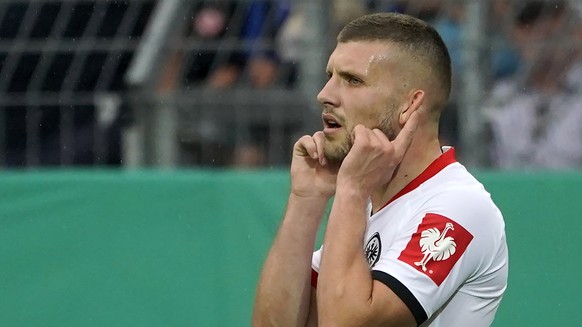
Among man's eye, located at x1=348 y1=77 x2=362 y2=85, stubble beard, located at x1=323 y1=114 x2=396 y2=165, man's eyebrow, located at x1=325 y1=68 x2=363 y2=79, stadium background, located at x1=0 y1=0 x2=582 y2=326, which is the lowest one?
stadium background, located at x1=0 y1=0 x2=582 y2=326

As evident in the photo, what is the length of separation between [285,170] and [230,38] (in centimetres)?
75

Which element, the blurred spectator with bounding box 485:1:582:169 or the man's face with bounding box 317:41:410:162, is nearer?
the man's face with bounding box 317:41:410:162

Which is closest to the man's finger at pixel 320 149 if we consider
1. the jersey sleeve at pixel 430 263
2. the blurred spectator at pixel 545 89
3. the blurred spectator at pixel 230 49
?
the jersey sleeve at pixel 430 263

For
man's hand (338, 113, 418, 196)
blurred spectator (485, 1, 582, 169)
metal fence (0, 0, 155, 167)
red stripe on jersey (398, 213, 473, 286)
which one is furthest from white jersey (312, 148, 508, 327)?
metal fence (0, 0, 155, 167)

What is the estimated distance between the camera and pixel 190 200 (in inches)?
215

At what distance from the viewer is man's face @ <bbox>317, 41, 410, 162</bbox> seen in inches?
140

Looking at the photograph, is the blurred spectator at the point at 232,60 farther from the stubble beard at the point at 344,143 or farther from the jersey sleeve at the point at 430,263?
the jersey sleeve at the point at 430,263

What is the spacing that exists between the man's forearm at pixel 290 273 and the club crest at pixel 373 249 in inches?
9.4

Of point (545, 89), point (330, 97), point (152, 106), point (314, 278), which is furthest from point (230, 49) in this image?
point (330, 97)

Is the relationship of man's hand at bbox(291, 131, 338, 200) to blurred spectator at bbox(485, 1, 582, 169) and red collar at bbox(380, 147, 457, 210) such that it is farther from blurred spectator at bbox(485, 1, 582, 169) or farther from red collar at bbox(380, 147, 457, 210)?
blurred spectator at bbox(485, 1, 582, 169)

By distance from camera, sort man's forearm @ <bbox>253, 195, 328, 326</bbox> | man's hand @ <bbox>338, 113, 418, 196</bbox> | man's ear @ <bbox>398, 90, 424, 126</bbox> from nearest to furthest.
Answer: man's hand @ <bbox>338, 113, 418, 196</bbox>, man's ear @ <bbox>398, 90, 424, 126</bbox>, man's forearm @ <bbox>253, 195, 328, 326</bbox>

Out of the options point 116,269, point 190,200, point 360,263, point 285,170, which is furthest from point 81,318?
point 360,263

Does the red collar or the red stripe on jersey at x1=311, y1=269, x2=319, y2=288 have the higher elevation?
the red collar

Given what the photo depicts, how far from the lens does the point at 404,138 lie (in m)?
3.51
